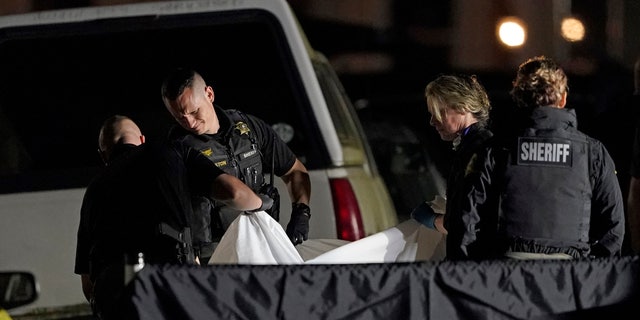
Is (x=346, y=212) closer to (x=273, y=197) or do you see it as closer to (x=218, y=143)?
(x=273, y=197)

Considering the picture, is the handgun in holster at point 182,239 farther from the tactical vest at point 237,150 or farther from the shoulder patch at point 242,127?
the shoulder patch at point 242,127

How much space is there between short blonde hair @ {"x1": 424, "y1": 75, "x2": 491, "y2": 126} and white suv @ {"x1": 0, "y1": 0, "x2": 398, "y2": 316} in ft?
4.22

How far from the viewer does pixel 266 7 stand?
21.7 ft

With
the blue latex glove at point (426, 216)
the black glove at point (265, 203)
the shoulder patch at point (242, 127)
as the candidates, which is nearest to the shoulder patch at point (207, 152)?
the shoulder patch at point (242, 127)

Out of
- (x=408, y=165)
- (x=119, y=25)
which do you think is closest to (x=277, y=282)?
(x=119, y=25)

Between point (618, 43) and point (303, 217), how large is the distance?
7.94 m

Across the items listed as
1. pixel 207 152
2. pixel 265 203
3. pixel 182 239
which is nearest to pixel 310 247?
pixel 265 203

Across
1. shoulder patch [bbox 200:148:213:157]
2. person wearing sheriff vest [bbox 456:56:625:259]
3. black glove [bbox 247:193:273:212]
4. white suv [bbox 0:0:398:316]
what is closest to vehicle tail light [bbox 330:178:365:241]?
white suv [bbox 0:0:398:316]

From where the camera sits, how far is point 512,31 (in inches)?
516

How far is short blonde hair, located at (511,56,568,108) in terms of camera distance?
4.68 metres

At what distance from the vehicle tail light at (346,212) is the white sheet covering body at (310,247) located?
0.72 meters

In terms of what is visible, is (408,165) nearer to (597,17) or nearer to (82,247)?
(597,17)

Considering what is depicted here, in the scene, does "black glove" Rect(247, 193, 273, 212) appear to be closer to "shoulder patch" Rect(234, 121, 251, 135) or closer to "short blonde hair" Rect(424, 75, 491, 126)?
"shoulder patch" Rect(234, 121, 251, 135)

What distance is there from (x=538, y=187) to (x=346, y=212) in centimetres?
162
